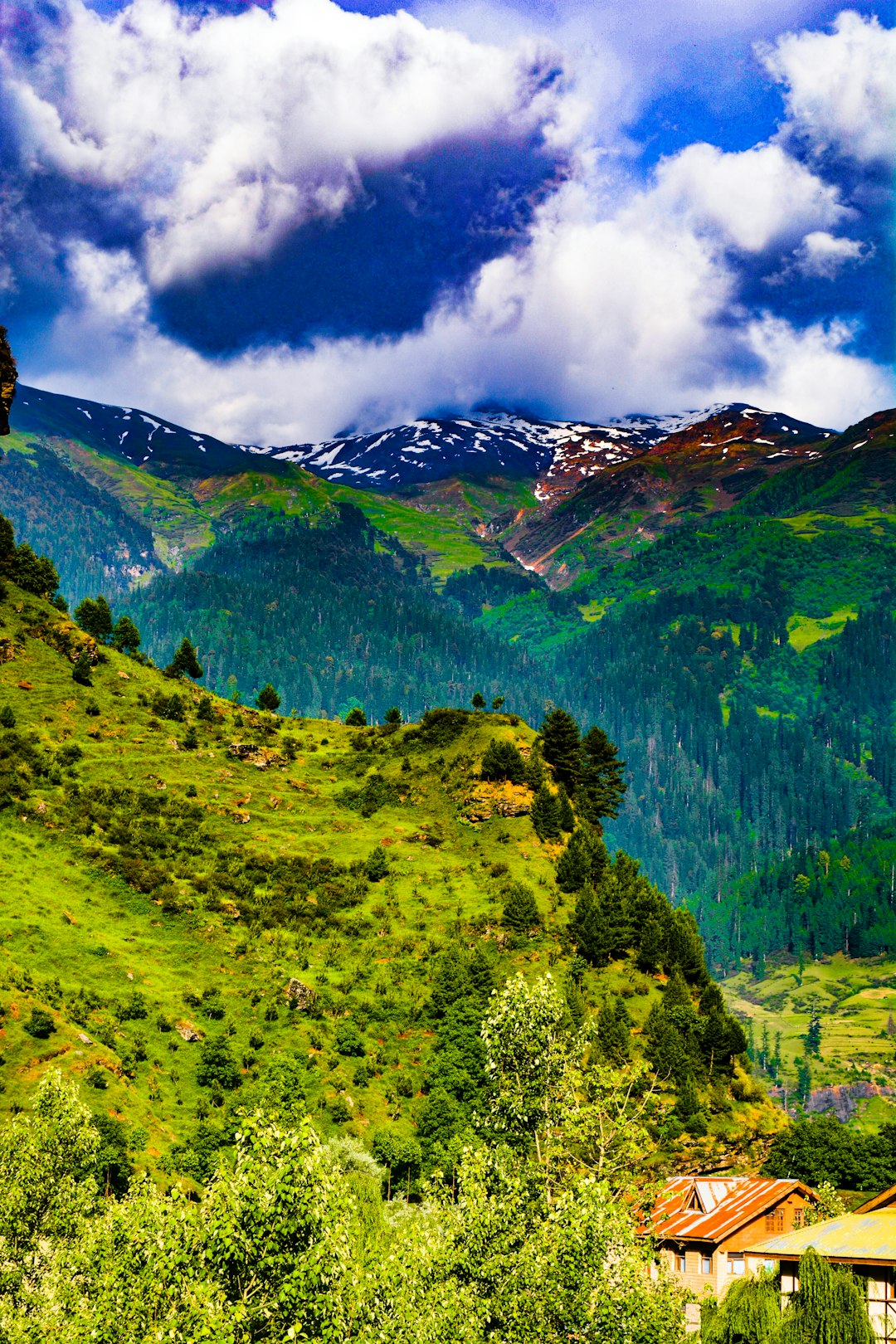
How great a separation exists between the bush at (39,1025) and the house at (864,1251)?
56570mm

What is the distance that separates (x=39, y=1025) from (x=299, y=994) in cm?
3299

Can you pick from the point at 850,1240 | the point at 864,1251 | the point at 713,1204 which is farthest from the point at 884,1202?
the point at 713,1204

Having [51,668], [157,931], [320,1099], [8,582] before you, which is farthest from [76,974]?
[8,582]

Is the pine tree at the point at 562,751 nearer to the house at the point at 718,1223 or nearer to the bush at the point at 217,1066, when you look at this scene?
the bush at the point at 217,1066

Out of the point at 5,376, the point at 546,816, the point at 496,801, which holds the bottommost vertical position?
the point at 546,816

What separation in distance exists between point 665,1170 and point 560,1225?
7142 centimetres

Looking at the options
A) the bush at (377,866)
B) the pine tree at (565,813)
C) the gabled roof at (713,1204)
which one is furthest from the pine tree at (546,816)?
the gabled roof at (713,1204)

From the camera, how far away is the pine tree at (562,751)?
167 meters

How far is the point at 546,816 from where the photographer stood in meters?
152

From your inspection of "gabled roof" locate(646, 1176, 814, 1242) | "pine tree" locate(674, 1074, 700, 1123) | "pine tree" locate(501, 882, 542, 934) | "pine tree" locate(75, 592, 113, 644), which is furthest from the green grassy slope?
"gabled roof" locate(646, 1176, 814, 1242)

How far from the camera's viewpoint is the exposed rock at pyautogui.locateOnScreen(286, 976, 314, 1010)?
378 feet

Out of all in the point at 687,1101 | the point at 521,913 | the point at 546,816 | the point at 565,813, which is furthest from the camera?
the point at 565,813

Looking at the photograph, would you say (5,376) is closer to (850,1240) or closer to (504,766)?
(504,766)

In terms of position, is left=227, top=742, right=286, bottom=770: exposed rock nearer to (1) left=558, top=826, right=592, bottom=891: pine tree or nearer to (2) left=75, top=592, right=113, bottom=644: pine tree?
(2) left=75, top=592, right=113, bottom=644: pine tree
